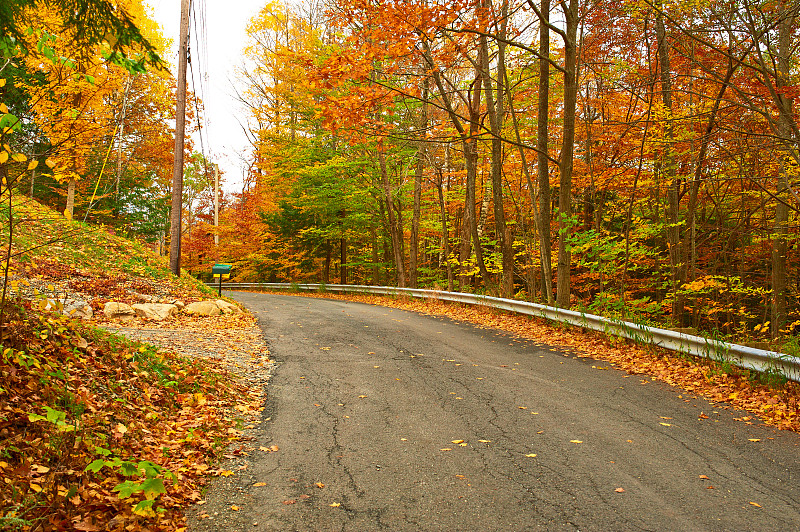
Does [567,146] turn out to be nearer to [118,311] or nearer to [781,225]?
[781,225]

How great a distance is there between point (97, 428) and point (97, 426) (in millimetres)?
33

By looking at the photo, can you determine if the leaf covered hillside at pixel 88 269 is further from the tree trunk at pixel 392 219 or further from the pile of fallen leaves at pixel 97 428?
the tree trunk at pixel 392 219

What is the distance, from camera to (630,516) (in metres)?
2.99

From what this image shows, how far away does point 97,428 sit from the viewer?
12.0 ft

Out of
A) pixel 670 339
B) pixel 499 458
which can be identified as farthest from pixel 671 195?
pixel 499 458

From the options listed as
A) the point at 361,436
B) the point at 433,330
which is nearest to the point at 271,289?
the point at 433,330

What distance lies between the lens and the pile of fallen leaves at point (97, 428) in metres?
2.79

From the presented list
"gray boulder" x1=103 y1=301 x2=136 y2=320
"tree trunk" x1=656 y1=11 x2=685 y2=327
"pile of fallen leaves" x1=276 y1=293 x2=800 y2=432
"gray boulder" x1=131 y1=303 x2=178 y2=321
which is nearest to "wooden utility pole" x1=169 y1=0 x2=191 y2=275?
"gray boulder" x1=131 y1=303 x2=178 y2=321

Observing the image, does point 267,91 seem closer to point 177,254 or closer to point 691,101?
point 177,254

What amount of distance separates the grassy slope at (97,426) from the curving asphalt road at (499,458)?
0.36m

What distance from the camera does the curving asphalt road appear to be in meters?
3.02

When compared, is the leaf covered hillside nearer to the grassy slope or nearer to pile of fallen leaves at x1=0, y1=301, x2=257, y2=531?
the grassy slope

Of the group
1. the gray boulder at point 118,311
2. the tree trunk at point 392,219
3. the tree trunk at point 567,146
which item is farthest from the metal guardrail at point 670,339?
the gray boulder at point 118,311

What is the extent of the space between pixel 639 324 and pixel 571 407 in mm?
3616
